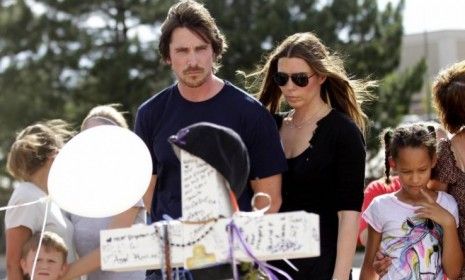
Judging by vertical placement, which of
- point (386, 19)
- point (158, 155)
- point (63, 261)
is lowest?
point (63, 261)

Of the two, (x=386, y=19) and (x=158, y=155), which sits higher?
(x=386, y=19)

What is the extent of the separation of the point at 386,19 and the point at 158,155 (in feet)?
60.8

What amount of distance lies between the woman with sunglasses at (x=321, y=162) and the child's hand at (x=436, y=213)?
0.29m

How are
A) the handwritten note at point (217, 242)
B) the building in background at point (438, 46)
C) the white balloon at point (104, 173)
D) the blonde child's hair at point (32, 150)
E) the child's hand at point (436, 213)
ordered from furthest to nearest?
the building in background at point (438, 46), the blonde child's hair at point (32, 150), the child's hand at point (436, 213), the white balloon at point (104, 173), the handwritten note at point (217, 242)

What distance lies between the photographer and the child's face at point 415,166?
3.77 m

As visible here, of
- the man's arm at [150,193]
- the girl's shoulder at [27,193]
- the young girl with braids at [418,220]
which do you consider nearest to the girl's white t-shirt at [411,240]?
the young girl with braids at [418,220]

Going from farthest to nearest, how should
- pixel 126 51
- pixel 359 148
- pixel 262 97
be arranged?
1. pixel 126 51
2. pixel 262 97
3. pixel 359 148

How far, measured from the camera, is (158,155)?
3.46 metres

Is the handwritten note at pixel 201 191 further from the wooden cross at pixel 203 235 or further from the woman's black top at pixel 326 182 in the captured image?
the woman's black top at pixel 326 182

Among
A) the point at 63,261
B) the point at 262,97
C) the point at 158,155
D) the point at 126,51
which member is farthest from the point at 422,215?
the point at 126,51

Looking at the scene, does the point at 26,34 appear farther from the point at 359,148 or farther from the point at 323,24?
the point at 359,148

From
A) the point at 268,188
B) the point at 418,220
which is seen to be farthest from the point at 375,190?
the point at 268,188

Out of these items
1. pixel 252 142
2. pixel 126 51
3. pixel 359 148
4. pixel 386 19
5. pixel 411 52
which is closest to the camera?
pixel 252 142

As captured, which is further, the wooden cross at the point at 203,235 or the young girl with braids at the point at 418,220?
the young girl with braids at the point at 418,220
